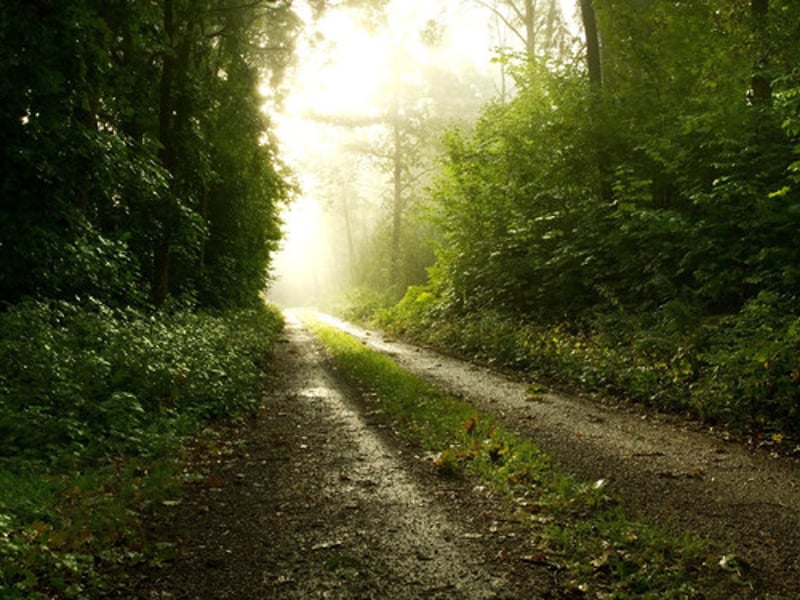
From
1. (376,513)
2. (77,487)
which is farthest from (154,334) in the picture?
(376,513)

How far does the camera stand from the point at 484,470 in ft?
18.2

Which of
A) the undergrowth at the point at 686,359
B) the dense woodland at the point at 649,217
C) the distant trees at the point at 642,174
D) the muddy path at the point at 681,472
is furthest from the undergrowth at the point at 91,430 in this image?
the distant trees at the point at 642,174

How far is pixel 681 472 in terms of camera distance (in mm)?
5316

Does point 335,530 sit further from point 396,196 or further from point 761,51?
point 396,196

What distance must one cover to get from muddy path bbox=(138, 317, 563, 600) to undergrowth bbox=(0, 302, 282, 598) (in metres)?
0.37

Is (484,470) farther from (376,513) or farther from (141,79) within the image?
(141,79)

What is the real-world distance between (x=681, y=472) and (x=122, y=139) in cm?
1082

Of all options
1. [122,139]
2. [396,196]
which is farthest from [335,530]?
[396,196]

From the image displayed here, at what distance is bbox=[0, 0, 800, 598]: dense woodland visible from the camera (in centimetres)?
590

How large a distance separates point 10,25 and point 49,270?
3.58 meters

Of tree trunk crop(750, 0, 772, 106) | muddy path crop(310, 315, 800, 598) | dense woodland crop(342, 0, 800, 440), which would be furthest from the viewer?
tree trunk crop(750, 0, 772, 106)

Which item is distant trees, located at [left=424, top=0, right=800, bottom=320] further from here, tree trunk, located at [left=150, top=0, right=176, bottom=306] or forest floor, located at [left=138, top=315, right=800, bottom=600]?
tree trunk, located at [left=150, top=0, right=176, bottom=306]

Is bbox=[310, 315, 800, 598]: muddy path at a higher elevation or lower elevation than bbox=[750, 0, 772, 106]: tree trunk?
lower

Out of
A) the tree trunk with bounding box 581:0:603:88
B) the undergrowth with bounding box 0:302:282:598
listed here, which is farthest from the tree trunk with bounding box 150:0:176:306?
the tree trunk with bounding box 581:0:603:88
